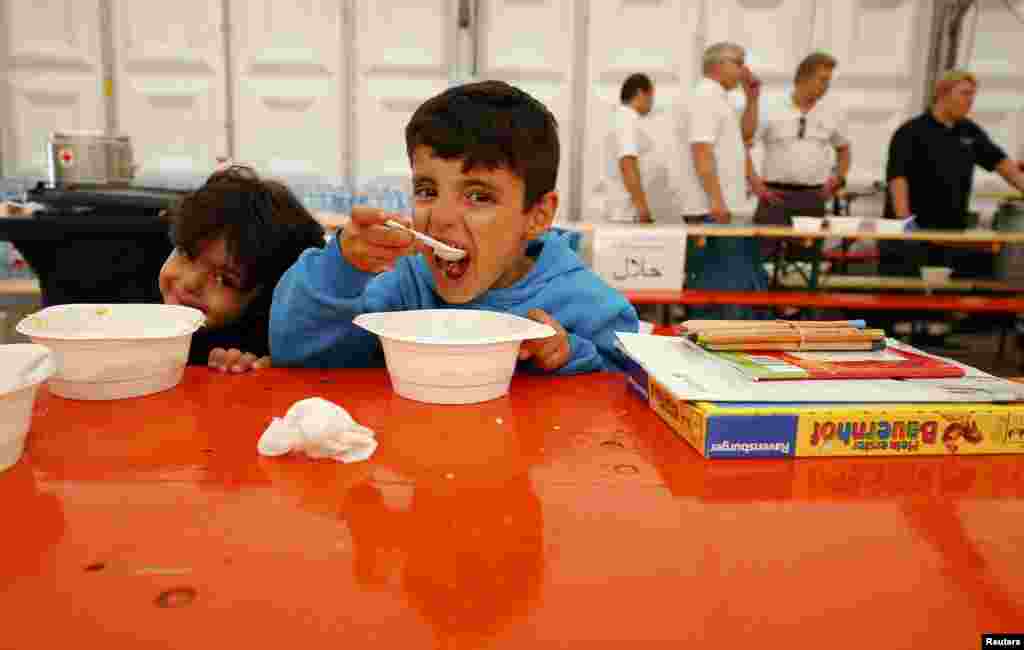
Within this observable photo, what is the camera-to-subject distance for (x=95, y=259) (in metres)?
1.75

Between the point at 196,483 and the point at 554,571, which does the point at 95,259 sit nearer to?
the point at 196,483

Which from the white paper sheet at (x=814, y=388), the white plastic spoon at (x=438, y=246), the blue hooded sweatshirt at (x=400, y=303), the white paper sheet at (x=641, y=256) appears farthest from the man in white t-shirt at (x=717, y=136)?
the white paper sheet at (x=814, y=388)

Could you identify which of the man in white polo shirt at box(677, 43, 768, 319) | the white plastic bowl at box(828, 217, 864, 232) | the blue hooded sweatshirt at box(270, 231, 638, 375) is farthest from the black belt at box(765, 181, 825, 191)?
the blue hooded sweatshirt at box(270, 231, 638, 375)

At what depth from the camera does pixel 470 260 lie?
1076 mm

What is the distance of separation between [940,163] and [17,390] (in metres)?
4.55

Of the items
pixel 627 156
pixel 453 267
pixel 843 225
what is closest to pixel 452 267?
pixel 453 267

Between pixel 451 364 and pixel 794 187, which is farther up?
pixel 794 187

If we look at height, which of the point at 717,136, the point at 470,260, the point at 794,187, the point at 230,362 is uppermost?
the point at 717,136

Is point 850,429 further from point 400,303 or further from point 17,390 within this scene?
point 400,303

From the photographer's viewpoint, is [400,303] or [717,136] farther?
[717,136]

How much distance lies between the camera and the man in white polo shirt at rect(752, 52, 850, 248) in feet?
13.2

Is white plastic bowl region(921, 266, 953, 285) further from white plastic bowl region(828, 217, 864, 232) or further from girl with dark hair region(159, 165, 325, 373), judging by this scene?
girl with dark hair region(159, 165, 325, 373)

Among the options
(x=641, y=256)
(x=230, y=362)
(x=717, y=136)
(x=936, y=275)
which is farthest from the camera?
(x=717, y=136)

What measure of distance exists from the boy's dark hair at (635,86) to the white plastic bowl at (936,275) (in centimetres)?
175
